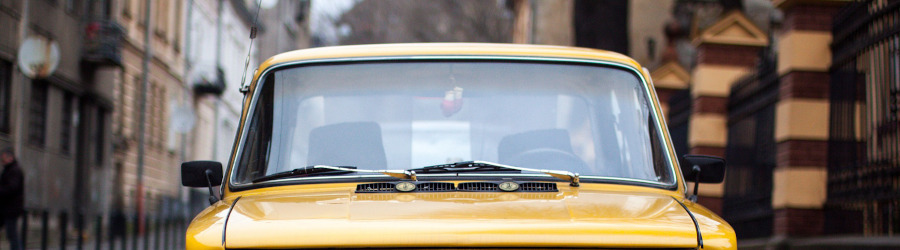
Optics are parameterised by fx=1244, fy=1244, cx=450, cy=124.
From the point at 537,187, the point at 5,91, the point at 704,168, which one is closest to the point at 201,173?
the point at 537,187

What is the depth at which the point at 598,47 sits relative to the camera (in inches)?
637

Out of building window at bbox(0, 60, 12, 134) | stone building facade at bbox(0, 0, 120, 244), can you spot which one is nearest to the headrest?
stone building facade at bbox(0, 0, 120, 244)

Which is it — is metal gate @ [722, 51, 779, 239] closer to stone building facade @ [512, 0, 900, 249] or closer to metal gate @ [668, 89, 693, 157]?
stone building facade @ [512, 0, 900, 249]

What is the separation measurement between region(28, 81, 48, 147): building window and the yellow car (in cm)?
1942

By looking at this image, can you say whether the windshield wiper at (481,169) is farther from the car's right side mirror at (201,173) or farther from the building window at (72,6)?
the building window at (72,6)

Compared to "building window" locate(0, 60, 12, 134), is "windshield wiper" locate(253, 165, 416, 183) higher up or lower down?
lower down

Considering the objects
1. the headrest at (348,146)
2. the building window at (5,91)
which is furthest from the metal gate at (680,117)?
the headrest at (348,146)

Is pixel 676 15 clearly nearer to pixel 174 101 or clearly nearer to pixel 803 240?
pixel 174 101

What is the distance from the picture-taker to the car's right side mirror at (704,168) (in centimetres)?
540

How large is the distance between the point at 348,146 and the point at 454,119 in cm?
46

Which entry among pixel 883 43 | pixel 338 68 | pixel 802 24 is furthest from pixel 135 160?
pixel 338 68

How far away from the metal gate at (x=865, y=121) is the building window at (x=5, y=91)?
14920mm

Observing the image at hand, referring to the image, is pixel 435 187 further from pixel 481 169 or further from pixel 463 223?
pixel 463 223

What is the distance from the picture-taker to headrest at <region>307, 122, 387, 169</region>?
16.6 feet
